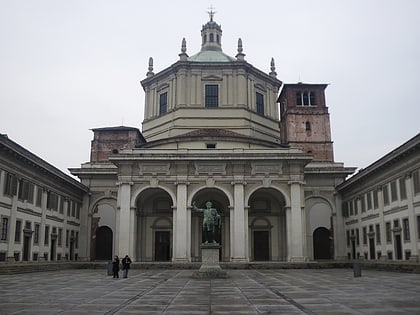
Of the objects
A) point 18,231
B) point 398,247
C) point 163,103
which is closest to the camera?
point 18,231

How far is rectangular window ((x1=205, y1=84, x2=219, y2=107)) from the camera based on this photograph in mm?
51969

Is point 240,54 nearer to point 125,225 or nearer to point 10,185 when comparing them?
point 125,225

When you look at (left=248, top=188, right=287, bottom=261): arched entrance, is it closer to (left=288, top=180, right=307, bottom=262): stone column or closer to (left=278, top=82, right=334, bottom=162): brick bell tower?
(left=288, top=180, right=307, bottom=262): stone column

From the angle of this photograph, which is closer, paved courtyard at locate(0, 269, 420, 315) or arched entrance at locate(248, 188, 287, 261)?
paved courtyard at locate(0, 269, 420, 315)

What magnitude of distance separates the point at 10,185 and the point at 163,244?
18313 mm

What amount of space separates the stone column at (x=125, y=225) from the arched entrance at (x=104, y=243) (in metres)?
6.87

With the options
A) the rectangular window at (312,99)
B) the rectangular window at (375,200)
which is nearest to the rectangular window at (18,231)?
the rectangular window at (375,200)

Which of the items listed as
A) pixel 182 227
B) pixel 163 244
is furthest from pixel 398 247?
pixel 163 244

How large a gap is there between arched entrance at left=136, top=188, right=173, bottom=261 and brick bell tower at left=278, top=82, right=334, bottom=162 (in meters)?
15.0

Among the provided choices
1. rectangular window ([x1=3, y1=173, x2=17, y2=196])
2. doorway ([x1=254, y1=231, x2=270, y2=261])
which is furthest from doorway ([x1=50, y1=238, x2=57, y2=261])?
doorway ([x1=254, y1=231, x2=270, y2=261])

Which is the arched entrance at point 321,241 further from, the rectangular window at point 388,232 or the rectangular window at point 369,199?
the rectangular window at point 388,232

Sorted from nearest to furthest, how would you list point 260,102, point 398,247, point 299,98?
point 398,247
point 299,98
point 260,102

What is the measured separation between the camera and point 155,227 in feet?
154

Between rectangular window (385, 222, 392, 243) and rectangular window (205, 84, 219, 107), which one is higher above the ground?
rectangular window (205, 84, 219, 107)
